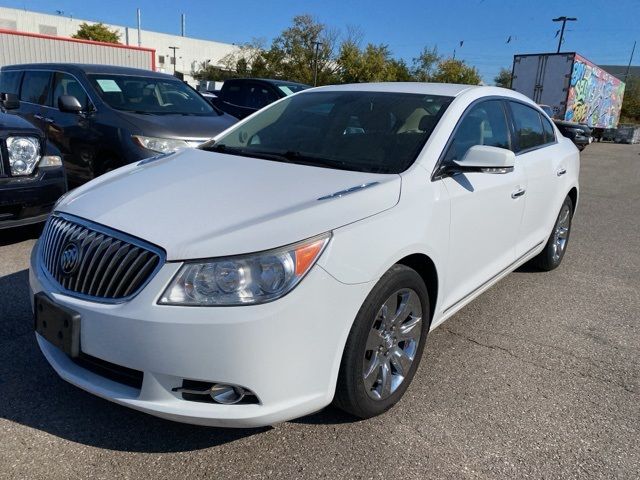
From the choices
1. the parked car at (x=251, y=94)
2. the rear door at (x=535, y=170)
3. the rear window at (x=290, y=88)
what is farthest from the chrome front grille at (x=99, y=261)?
the rear window at (x=290, y=88)

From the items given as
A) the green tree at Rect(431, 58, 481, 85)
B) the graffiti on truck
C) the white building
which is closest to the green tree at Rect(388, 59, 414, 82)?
the green tree at Rect(431, 58, 481, 85)

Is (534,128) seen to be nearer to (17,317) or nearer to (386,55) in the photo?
(17,317)

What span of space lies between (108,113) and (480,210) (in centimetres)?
461

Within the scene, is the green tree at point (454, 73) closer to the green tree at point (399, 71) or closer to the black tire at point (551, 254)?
the green tree at point (399, 71)

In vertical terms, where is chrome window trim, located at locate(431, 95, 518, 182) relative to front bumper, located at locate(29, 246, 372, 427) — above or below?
above

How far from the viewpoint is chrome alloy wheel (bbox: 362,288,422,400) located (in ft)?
8.02

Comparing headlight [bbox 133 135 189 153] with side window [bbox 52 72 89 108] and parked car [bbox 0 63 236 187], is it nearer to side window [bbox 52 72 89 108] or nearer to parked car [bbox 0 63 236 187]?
parked car [bbox 0 63 236 187]

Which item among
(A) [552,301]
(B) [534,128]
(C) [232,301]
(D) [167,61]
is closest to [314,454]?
(C) [232,301]

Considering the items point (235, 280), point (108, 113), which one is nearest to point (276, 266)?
point (235, 280)

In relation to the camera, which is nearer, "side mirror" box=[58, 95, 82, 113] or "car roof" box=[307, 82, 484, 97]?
"car roof" box=[307, 82, 484, 97]

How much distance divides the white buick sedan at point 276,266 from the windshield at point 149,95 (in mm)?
3517

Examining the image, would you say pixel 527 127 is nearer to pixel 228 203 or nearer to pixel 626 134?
pixel 228 203

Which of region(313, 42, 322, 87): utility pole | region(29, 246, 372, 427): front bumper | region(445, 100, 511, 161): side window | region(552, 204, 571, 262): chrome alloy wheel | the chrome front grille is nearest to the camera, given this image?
region(29, 246, 372, 427): front bumper

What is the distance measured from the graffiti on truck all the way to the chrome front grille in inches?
928
